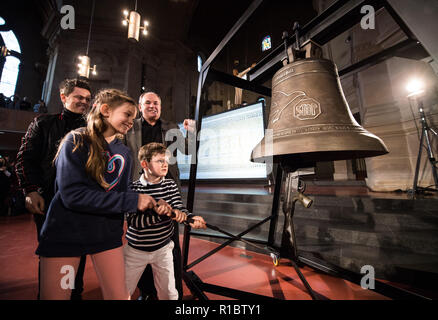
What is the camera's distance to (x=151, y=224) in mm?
1241

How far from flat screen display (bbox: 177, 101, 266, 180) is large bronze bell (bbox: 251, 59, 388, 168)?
3.70 m

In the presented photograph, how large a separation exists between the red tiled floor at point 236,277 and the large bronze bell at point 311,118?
4.37ft

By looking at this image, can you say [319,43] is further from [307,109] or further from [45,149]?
[45,149]

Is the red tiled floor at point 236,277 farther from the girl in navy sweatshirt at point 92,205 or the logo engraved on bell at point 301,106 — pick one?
the logo engraved on bell at point 301,106

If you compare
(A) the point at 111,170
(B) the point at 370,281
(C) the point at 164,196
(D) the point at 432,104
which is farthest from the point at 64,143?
(D) the point at 432,104

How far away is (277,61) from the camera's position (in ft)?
5.65

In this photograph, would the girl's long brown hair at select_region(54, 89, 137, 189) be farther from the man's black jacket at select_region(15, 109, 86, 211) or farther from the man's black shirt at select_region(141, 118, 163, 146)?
the man's black shirt at select_region(141, 118, 163, 146)

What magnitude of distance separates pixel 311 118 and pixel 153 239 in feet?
4.42

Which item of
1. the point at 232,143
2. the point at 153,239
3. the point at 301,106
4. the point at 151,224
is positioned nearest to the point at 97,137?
the point at 151,224

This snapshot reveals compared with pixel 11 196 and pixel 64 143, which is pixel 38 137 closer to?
pixel 64 143

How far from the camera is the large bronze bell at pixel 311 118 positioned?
0.99 meters

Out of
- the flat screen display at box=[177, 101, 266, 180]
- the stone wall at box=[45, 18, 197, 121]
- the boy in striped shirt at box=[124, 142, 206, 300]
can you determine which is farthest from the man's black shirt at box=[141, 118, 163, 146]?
the stone wall at box=[45, 18, 197, 121]

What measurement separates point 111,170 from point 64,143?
25 cm

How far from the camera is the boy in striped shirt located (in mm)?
1310
